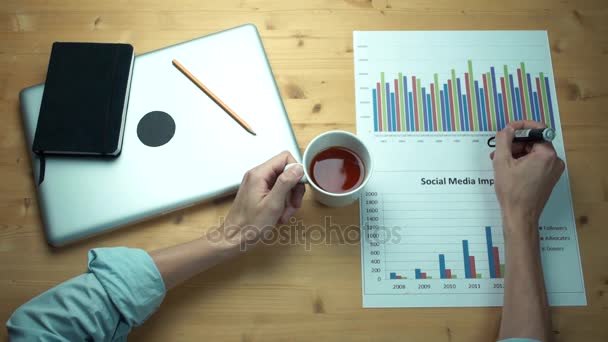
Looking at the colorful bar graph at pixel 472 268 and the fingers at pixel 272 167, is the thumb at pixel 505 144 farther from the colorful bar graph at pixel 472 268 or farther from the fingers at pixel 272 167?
the fingers at pixel 272 167

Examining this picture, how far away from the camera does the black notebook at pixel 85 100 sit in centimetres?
73

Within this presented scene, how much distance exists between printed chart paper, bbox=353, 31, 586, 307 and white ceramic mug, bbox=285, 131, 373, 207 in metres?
0.11

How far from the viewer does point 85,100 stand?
0.75m

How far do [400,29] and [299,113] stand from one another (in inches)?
11.5

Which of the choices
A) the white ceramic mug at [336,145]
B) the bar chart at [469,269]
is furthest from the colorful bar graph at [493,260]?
the white ceramic mug at [336,145]

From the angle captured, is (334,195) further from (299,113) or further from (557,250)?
(557,250)

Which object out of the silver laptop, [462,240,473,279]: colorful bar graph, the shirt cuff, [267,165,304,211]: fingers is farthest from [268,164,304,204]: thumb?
[462,240,473,279]: colorful bar graph

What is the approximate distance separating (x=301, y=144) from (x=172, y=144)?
249 millimetres

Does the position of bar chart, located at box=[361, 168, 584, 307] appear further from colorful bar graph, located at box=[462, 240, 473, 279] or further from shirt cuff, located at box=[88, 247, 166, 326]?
shirt cuff, located at box=[88, 247, 166, 326]

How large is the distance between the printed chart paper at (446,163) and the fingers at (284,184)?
0.58 ft

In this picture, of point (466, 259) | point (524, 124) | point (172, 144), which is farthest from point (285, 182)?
point (524, 124)

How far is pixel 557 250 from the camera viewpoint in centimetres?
73

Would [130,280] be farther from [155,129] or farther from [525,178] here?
[525,178]

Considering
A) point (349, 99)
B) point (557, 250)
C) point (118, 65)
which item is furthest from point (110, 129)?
point (557, 250)
